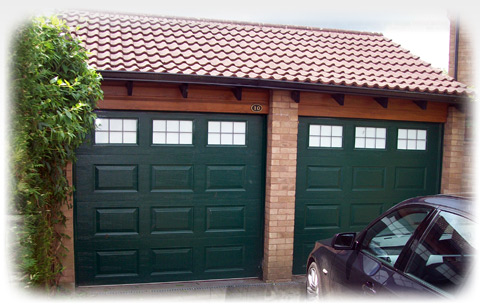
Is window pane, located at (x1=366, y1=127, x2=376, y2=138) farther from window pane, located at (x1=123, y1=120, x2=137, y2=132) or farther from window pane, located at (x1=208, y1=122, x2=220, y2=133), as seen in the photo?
window pane, located at (x1=123, y1=120, x2=137, y2=132)

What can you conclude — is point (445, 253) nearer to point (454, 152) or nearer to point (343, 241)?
point (343, 241)

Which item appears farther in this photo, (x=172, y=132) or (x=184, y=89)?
(x=172, y=132)

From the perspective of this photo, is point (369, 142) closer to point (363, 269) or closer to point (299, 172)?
point (299, 172)

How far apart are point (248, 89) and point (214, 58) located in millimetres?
697

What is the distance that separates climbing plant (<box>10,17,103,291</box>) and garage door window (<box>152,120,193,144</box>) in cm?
116

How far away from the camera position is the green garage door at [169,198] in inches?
235

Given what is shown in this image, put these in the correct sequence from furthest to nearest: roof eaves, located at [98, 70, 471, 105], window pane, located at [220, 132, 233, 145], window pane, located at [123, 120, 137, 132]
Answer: window pane, located at [220, 132, 233, 145], window pane, located at [123, 120, 137, 132], roof eaves, located at [98, 70, 471, 105]

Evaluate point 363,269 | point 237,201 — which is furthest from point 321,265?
point 237,201

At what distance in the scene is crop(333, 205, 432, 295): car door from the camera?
10.3ft

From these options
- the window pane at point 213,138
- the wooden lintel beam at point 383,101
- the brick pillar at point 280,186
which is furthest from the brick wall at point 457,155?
the window pane at point 213,138

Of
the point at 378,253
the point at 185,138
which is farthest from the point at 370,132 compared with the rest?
the point at 378,253

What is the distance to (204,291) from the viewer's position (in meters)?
5.88

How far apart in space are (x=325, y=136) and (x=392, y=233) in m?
3.30

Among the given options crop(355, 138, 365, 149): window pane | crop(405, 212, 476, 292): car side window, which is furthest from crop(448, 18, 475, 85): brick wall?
crop(405, 212, 476, 292): car side window
